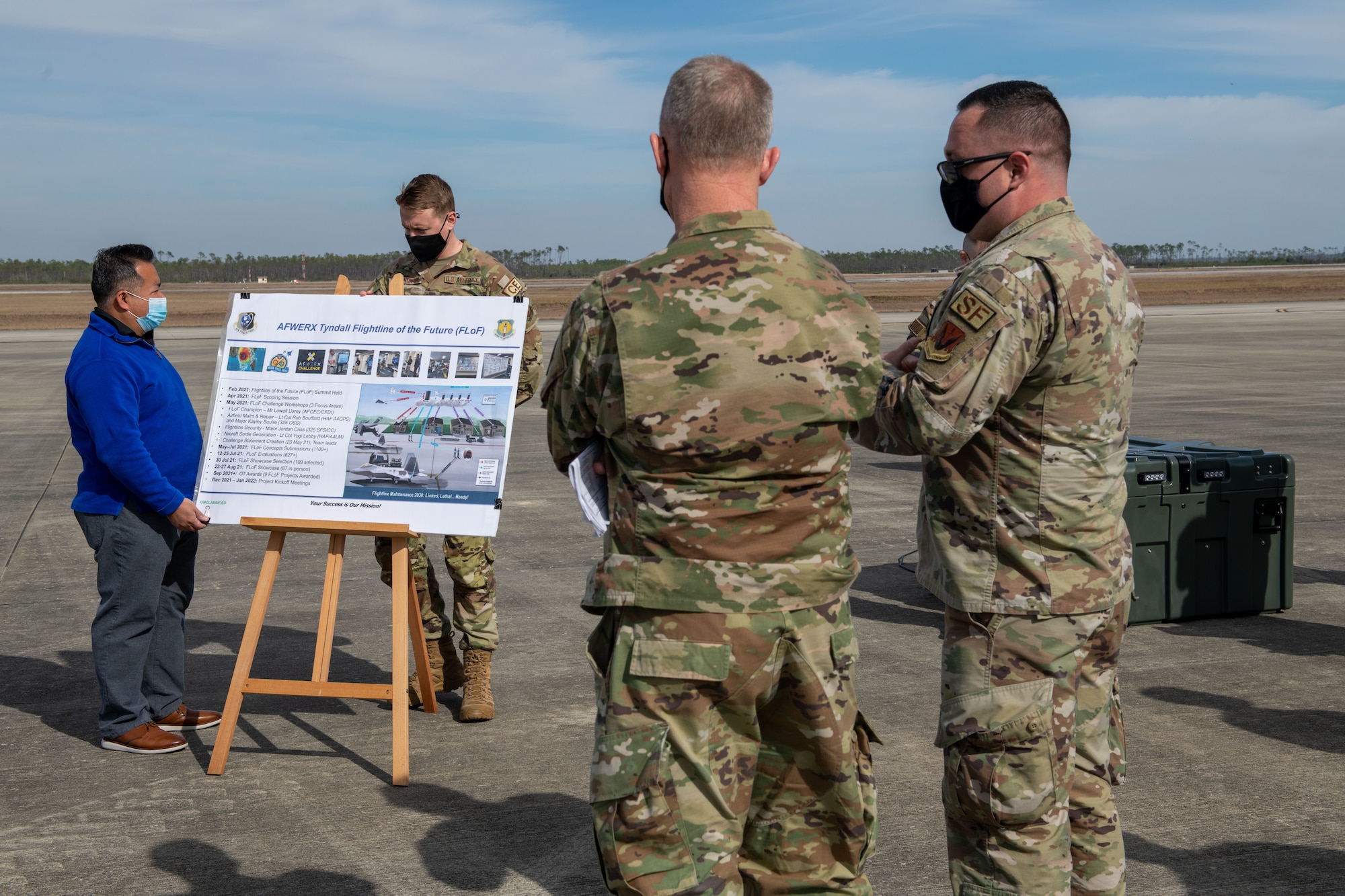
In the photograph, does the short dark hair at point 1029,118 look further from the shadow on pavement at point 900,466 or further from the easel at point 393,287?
the shadow on pavement at point 900,466

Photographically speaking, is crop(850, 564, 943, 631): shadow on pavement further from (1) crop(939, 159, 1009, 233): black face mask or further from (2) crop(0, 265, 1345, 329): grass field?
(2) crop(0, 265, 1345, 329): grass field

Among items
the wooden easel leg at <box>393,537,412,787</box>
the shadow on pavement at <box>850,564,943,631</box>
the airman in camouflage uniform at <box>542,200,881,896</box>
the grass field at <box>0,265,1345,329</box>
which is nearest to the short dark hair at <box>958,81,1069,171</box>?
the airman in camouflage uniform at <box>542,200,881,896</box>

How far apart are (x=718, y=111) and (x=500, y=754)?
3356 mm

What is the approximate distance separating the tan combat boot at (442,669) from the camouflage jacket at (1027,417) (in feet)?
10.9

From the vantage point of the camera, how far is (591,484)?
101 inches

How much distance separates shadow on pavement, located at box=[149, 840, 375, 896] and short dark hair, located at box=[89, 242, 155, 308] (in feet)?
7.83

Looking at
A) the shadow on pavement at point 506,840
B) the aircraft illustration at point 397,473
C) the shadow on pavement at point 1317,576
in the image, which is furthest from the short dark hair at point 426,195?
the shadow on pavement at point 1317,576

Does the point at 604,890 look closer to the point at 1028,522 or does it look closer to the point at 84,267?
the point at 1028,522

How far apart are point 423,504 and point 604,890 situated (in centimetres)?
175

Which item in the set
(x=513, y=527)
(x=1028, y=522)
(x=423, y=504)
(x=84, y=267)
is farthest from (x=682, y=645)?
(x=84, y=267)

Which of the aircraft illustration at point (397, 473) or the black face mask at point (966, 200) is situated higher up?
Result: the black face mask at point (966, 200)

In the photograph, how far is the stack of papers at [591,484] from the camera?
254 centimetres

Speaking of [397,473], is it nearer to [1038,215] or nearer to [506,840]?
[506,840]

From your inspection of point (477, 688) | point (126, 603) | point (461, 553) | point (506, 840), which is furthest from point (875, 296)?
point (506, 840)
